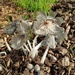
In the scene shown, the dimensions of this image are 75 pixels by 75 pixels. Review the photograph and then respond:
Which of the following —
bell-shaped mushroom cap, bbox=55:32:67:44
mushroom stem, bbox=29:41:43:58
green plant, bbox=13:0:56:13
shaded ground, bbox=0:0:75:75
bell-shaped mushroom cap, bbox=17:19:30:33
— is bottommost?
shaded ground, bbox=0:0:75:75

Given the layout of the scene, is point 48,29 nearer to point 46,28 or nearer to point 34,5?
point 46,28

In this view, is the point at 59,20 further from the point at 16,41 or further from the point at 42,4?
the point at 42,4

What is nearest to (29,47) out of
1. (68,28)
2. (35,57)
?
(35,57)

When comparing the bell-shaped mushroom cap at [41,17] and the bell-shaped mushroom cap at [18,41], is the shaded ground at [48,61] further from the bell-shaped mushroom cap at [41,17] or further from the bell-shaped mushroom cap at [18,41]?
the bell-shaped mushroom cap at [41,17]

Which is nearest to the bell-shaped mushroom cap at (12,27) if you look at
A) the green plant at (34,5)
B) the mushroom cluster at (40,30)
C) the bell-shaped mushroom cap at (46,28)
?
the mushroom cluster at (40,30)

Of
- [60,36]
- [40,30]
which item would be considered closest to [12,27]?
[40,30]

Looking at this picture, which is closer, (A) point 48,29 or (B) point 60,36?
(A) point 48,29

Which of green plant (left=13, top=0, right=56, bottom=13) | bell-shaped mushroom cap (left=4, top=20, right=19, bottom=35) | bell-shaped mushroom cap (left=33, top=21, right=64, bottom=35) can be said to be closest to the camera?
bell-shaped mushroom cap (left=33, top=21, right=64, bottom=35)

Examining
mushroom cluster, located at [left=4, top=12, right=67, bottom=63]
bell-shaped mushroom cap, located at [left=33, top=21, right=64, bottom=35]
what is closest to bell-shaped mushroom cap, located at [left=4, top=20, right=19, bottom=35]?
mushroom cluster, located at [left=4, top=12, right=67, bottom=63]

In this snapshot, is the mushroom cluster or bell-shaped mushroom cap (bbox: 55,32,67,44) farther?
bell-shaped mushroom cap (bbox: 55,32,67,44)

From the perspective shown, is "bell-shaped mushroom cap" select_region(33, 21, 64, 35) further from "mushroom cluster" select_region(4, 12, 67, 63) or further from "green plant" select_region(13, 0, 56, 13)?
"green plant" select_region(13, 0, 56, 13)

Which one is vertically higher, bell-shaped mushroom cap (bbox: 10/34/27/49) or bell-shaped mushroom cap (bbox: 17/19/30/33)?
bell-shaped mushroom cap (bbox: 17/19/30/33)
